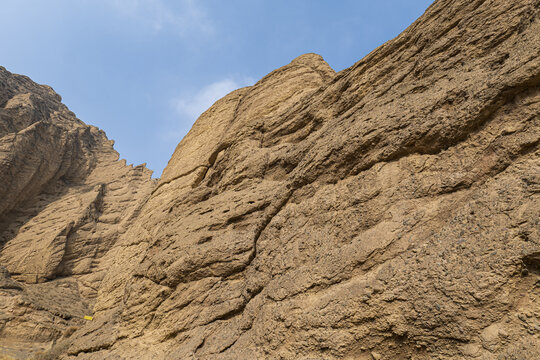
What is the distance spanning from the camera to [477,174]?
5.10 metres

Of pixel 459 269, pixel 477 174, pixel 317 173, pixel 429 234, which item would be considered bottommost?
pixel 459 269

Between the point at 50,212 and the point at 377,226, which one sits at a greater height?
the point at 50,212

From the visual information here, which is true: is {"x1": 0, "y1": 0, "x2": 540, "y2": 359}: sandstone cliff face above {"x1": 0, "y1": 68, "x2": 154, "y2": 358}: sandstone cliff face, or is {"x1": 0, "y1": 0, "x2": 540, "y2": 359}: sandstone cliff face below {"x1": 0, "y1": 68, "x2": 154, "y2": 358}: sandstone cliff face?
below

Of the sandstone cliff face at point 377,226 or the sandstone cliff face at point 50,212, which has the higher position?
the sandstone cliff face at point 50,212

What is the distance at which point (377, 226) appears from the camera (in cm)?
571

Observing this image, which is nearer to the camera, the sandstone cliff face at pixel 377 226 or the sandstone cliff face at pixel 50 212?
the sandstone cliff face at pixel 377 226

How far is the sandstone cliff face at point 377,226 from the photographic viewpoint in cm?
407

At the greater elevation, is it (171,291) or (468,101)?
(468,101)

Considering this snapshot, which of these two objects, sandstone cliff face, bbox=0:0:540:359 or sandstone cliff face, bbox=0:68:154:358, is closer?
sandstone cliff face, bbox=0:0:540:359

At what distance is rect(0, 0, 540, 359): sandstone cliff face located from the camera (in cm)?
407

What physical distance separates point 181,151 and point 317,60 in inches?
350

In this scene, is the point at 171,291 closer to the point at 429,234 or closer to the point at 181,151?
the point at 429,234

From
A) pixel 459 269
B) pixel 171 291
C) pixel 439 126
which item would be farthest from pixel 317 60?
pixel 459 269

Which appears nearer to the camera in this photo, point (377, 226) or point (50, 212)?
point (377, 226)
